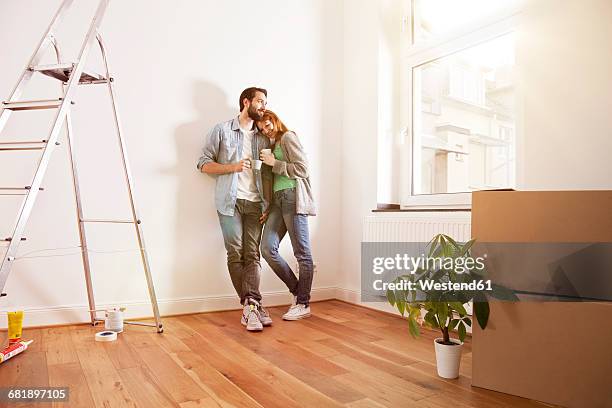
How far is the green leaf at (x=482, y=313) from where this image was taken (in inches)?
60.6

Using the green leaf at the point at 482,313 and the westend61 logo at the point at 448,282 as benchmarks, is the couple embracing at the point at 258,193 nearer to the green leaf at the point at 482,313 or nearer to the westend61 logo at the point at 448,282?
the westend61 logo at the point at 448,282

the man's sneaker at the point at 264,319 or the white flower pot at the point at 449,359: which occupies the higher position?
the white flower pot at the point at 449,359

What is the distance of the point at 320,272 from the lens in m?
3.28

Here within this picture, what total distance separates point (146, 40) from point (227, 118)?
0.68 meters

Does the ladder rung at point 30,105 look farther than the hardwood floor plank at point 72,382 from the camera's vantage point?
Yes

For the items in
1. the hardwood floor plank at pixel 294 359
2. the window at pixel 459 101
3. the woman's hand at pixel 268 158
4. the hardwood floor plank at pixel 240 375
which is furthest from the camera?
the woman's hand at pixel 268 158

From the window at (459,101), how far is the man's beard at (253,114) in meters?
1.12

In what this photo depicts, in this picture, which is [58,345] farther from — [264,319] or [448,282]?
[448,282]

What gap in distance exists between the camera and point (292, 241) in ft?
9.07

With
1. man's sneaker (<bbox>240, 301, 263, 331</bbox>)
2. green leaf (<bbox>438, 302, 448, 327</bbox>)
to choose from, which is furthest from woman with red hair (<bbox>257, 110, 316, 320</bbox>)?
green leaf (<bbox>438, 302, 448, 327</bbox>)

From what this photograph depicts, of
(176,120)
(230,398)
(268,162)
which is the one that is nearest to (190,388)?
(230,398)

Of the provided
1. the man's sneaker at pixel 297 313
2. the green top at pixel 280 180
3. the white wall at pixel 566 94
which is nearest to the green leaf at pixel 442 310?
the white wall at pixel 566 94

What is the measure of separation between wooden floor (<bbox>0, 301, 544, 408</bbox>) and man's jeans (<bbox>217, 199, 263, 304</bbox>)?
242mm

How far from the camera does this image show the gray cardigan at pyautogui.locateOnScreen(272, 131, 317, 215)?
2676 millimetres
